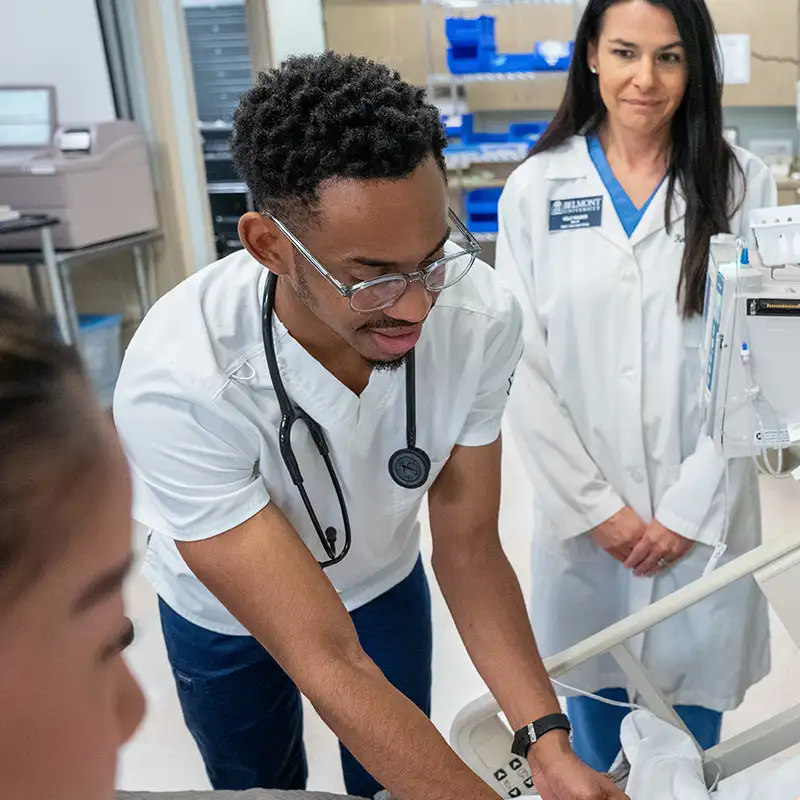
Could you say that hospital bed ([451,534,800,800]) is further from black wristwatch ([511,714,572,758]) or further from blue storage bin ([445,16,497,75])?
blue storage bin ([445,16,497,75])

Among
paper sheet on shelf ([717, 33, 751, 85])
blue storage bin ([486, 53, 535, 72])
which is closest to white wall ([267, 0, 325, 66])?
blue storage bin ([486, 53, 535, 72])

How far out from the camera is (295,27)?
4.34 metres

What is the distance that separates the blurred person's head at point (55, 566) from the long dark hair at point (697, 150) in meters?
1.09

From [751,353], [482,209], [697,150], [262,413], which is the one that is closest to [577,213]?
[697,150]

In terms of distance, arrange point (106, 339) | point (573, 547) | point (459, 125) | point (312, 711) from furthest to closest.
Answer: point (459, 125)
point (106, 339)
point (312, 711)
point (573, 547)

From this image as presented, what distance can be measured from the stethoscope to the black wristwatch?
1.06 feet

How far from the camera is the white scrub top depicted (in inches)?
35.7

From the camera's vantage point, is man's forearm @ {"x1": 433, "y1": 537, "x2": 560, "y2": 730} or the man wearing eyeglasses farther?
man's forearm @ {"x1": 433, "y1": 537, "x2": 560, "y2": 730}

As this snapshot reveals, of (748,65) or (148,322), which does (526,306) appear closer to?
(148,322)

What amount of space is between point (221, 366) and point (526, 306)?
0.64 metres

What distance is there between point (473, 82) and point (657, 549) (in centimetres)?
357

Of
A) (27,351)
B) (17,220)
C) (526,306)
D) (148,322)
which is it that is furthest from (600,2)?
(17,220)

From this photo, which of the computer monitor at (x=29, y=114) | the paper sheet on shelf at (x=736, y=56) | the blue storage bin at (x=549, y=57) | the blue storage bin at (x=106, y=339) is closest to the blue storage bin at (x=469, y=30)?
the blue storage bin at (x=549, y=57)

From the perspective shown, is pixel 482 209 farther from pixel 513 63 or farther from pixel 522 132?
pixel 513 63
